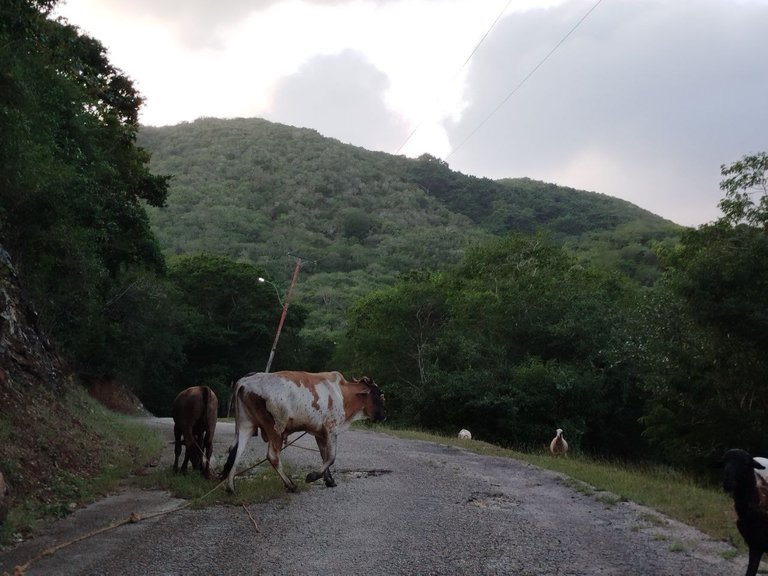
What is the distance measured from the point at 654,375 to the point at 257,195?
81089 millimetres

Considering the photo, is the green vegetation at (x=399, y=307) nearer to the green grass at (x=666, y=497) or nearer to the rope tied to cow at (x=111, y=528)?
the rope tied to cow at (x=111, y=528)

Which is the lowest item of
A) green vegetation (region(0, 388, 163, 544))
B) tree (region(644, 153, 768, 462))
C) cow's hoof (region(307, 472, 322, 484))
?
green vegetation (region(0, 388, 163, 544))

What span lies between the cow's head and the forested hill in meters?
50.2

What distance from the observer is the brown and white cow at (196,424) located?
1166 centimetres

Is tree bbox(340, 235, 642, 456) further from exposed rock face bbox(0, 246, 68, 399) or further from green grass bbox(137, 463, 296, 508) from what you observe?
green grass bbox(137, 463, 296, 508)

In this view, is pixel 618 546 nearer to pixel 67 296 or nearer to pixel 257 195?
pixel 67 296

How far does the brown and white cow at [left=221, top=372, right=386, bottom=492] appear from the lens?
9.97 metres

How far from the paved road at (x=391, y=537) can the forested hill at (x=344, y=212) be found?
5238cm

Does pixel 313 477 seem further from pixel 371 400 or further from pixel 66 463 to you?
pixel 66 463

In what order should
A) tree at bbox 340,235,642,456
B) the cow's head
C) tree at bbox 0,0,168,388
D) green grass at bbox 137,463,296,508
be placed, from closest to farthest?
1. green grass at bbox 137,463,296,508
2. the cow's head
3. tree at bbox 0,0,168,388
4. tree at bbox 340,235,642,456

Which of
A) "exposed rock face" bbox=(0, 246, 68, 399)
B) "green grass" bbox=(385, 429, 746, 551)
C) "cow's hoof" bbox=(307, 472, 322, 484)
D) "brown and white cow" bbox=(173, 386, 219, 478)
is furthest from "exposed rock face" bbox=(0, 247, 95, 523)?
"green grass" bbox=(385, 429, 746, 551)

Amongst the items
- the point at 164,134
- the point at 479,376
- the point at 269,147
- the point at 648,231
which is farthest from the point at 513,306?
the point at 164,134

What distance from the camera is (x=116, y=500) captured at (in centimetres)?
943

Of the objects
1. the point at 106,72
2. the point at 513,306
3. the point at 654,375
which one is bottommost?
the point at 654,375
